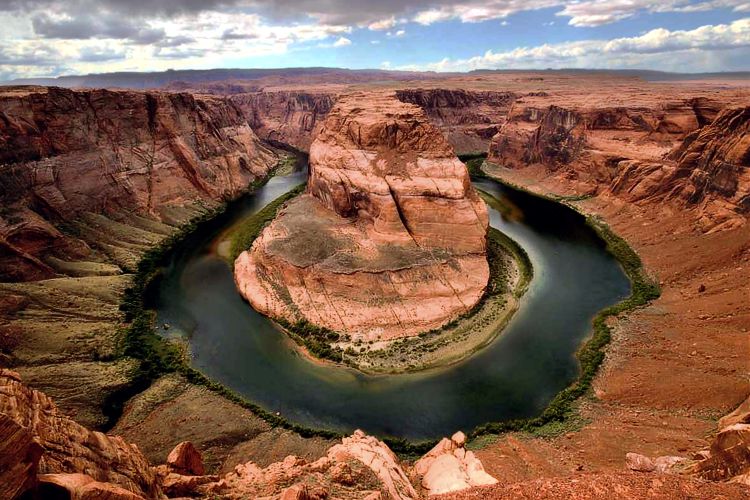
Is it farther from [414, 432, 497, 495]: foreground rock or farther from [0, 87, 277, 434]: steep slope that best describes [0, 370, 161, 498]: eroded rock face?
[0, 87, 277, 434]: steep slope

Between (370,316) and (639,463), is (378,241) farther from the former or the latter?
(639,463)

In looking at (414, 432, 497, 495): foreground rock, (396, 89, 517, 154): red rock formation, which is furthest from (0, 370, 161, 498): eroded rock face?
(396, 89, 517, 154): red rock formation

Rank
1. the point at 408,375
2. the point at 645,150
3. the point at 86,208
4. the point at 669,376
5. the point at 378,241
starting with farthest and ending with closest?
the point at 645,150 < the point at 86,208 < the point at 378,241 < the point at 408,375 < the point at 669,376

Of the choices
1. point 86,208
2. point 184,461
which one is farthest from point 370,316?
point 86,208

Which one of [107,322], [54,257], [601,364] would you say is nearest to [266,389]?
[107,322]

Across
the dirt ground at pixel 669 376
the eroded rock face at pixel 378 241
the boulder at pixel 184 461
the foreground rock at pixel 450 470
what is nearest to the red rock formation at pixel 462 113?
the eroded rock face at pixel 378 241

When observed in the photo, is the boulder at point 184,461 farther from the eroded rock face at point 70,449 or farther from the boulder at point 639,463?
the boulder at point 639,463
